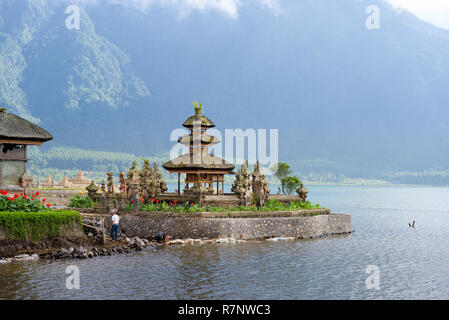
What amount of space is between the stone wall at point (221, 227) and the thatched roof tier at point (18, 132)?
7804mm

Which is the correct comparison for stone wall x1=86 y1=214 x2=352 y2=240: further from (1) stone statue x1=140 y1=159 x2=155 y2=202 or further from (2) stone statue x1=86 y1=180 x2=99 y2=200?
(2) stone statue x1=86 y1=180 x2=99 y2=200

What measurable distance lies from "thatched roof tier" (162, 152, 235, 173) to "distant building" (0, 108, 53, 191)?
34.8ft

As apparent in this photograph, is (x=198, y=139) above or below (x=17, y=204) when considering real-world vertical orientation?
above

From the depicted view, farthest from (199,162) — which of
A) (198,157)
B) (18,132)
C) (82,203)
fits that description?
(18,132)

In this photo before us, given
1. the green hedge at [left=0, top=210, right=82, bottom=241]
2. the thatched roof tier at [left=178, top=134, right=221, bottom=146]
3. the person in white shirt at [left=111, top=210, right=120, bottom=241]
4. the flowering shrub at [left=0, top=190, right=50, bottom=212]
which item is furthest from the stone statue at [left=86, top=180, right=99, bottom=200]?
the flowering shrub at [left=0, top=190, right=50, bottom=212]

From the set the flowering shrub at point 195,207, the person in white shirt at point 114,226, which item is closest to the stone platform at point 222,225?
the flowering shrub at point 195,207

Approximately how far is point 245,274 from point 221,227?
10696 millimetres

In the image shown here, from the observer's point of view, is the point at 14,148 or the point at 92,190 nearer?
the point at 14,148

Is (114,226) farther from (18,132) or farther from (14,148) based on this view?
(14,148)

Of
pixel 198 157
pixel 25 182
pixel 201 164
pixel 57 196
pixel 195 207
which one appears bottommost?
pixel 195 207

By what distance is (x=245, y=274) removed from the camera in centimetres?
2811

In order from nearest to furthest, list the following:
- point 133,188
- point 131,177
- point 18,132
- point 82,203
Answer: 1. point 18,132
2. point 133,188
3. point 131,177
4. point 82,203

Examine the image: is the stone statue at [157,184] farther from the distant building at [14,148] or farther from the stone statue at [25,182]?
the stone statue at [25,182]
